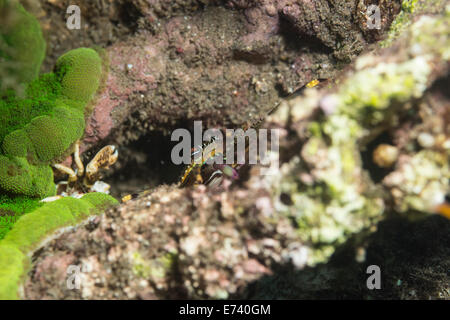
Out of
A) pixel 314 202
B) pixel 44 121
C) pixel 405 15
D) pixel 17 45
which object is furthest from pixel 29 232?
pixel 405 15

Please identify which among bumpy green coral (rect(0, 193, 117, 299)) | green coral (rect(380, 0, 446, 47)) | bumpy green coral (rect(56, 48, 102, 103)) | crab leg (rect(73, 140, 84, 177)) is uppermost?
green coral (rect(380, 0, 446, 47))

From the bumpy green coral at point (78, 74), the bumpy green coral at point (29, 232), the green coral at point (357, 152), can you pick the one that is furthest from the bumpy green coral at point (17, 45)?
the green coral at point (357, 152)

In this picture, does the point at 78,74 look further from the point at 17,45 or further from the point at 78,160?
the point at 78,160

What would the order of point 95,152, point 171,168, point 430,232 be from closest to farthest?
point 430,232 → point 95,152 → point 171,168

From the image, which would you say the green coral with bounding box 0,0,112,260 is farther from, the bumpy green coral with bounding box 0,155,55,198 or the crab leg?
the crab leg

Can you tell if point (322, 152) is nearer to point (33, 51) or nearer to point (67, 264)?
point (67, 264)

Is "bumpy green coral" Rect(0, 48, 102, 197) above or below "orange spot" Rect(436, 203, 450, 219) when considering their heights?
above

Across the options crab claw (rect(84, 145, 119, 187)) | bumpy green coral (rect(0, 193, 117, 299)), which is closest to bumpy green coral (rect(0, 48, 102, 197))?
crab claw (rect(84, 145, 119, 187))

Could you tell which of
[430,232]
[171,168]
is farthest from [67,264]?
[430,232]
